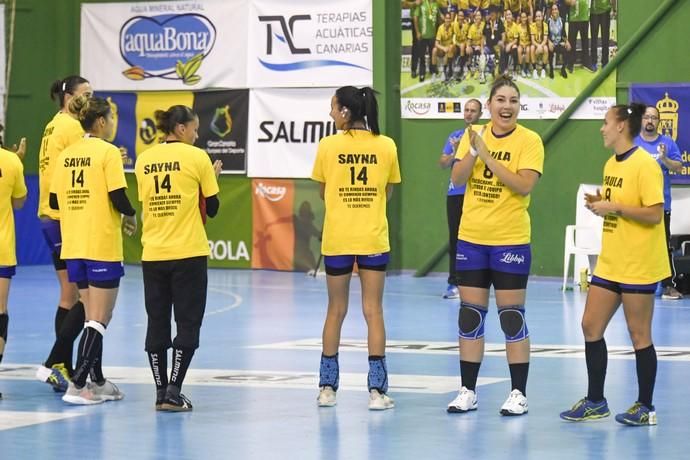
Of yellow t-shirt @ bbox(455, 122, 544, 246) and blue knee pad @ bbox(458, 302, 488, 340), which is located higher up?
yellow t-shirt @ bbox(455, 122, 544, 246)

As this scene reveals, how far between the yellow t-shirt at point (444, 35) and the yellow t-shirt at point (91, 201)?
433 inches

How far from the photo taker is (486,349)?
12031mm

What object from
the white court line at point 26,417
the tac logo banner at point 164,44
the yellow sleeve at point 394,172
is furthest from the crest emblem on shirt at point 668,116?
the white court line at point 26,417

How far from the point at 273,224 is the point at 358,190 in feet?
40.5

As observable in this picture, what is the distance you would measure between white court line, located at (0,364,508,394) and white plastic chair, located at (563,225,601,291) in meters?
7.61

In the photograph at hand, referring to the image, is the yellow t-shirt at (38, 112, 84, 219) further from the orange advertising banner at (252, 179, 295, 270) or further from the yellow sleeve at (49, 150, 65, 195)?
the orange advertising banner at (252, 179, 295, 270)

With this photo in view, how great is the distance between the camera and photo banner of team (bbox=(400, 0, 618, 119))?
61.3 ft

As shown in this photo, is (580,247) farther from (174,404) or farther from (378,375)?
(174,404)

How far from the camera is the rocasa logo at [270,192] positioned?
21.2 meters

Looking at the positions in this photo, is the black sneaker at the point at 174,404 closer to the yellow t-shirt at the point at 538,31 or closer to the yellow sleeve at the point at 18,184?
the yellow sleeve at the point at 18,184

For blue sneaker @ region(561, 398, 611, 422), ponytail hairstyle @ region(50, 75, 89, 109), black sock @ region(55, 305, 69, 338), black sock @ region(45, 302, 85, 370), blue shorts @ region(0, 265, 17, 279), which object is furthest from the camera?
black sock @ region(55, 305, 69, 338)

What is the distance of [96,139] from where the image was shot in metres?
9.30

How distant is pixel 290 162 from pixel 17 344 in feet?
29.2

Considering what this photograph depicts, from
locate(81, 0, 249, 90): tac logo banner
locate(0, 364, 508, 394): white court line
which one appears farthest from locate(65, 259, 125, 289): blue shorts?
locate(81, 0, 249, 90): tac logo banner
